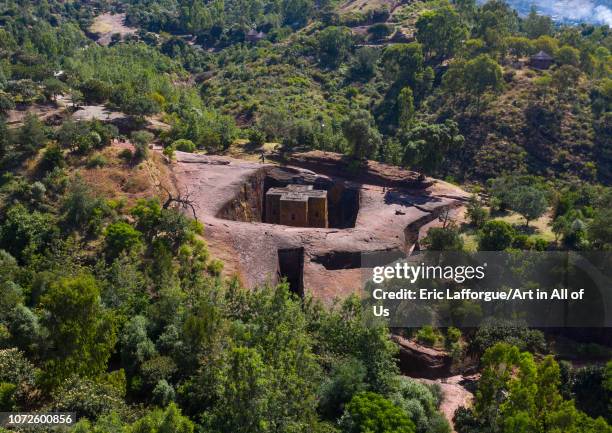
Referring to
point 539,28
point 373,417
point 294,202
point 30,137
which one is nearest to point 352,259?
point 294,202

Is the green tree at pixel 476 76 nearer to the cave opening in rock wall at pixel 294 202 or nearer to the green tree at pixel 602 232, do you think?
the cave opening in rock wall at pixel 294 202

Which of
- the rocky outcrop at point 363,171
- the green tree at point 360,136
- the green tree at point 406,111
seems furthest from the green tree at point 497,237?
the green tree at point 406,111

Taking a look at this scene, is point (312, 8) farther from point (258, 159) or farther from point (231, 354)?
point (231, 354)

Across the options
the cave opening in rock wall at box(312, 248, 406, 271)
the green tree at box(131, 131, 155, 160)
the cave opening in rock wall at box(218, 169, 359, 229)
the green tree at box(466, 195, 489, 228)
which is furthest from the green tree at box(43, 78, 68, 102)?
the green tree at box(466, 195, 489, 228)

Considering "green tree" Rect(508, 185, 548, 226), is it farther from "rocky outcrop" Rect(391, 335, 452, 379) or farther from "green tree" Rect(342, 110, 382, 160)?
"rocky outcrop" Rect(391, 335, 452, 379)

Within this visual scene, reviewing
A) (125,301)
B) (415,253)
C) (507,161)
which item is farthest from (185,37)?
(125,301)

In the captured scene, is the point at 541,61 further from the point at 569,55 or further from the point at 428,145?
the point at 428,145
